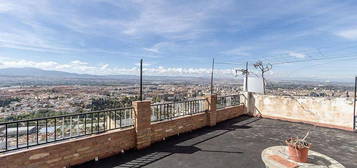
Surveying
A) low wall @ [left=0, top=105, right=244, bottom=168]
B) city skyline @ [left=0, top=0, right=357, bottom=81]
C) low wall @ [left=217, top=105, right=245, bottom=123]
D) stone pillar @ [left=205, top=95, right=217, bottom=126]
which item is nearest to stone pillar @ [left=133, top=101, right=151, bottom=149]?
low wall @ [left=0, top=105, right=244, bottom=168]

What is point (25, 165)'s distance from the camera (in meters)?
2.69

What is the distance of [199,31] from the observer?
14.5 m

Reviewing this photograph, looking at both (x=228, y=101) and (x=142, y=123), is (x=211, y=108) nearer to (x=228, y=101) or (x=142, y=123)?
(x=228, y=101)

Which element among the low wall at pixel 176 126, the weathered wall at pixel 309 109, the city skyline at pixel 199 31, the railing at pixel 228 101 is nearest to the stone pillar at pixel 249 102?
the weathered wall at pixel 309 109

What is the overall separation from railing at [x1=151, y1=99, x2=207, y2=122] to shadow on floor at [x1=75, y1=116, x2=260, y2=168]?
61 cm

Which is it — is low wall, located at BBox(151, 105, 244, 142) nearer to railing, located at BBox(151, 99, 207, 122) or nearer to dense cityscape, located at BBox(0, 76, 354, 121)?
railing, located at BBox(151, 99, 207, 122)

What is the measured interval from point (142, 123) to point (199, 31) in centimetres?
1176

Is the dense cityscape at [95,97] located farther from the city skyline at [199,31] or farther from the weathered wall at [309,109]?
the city skyline at [199,31]

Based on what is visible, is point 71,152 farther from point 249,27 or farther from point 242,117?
point 249,27

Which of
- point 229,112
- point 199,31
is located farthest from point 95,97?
point 199,31

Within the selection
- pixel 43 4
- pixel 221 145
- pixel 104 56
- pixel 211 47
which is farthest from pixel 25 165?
pixel 104 56

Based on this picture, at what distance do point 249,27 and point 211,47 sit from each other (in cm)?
519

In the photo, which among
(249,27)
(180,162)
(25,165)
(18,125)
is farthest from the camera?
(249,27)

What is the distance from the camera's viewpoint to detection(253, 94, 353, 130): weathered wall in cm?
612
